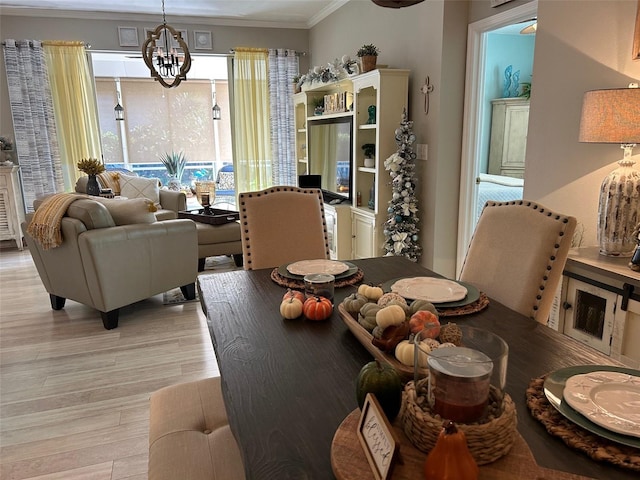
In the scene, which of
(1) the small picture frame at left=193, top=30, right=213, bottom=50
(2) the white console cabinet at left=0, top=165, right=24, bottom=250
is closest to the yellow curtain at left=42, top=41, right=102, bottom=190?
(2) the white console cabinet at left=0, top=165, right=24, bottom=250

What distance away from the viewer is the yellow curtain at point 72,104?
573 cm

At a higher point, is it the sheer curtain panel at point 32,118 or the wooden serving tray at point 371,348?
the sheer curtain panel at point 32,118

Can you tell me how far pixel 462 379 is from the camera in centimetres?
74

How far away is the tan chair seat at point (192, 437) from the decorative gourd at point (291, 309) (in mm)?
382

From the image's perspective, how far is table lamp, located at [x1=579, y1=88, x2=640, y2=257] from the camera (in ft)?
6.31

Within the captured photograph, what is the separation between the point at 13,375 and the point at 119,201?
1.38m

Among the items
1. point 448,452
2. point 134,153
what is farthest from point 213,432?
point 134,153

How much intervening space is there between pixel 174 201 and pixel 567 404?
5355 mm

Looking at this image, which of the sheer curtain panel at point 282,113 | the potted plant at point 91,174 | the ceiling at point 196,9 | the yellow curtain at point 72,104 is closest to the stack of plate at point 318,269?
the potted plant at point 91,174

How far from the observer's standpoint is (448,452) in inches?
26.5

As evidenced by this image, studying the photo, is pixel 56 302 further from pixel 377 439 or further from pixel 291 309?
pixel 377 439

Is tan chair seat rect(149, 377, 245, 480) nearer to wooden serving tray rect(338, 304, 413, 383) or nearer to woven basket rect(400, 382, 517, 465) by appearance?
wooden serving tray rect(338, 304, 413, 383)

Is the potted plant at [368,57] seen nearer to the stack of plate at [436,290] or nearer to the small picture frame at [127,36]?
the stack of plate at [436,290]

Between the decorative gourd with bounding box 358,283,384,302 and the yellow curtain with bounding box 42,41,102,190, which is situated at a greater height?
the yellow curtain with bounding box 42,41,102,190
